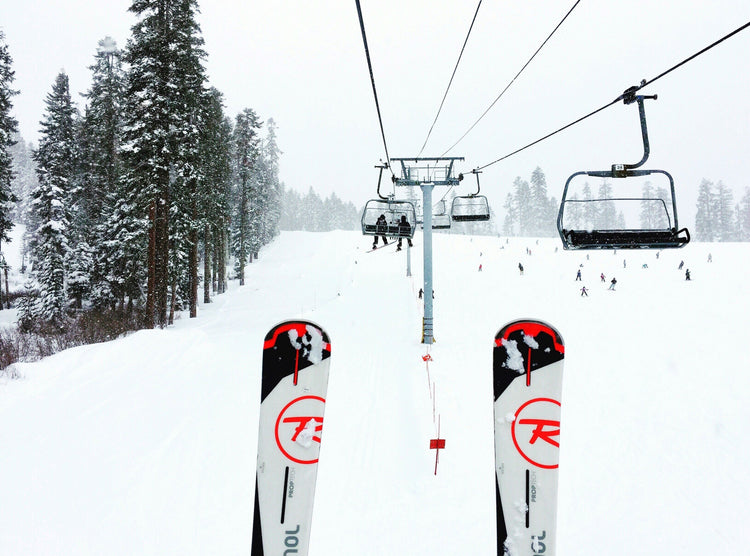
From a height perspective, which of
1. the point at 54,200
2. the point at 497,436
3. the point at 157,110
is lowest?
the point at 497,436

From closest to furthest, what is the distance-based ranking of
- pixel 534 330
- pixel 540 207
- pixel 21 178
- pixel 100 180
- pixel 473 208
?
pixel 534 330 < pixel 473 208 < pixel 100 180 < pixel 21 178 < pixel 540 207

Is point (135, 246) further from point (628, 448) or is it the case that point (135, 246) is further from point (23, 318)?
point (628, 448)

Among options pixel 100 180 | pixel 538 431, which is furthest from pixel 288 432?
pixel 100 180

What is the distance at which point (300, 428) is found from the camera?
12.5 ft

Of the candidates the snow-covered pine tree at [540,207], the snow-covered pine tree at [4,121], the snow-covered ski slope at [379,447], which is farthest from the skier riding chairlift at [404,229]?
the snow-covered pine tree at [540,207]

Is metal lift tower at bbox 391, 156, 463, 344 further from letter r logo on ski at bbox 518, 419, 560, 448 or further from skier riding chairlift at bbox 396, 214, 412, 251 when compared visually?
letter r logo on ski at bbox 518, 419, 560, 448

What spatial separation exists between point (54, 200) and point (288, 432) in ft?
85.7

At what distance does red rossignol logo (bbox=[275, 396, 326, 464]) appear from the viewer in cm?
380

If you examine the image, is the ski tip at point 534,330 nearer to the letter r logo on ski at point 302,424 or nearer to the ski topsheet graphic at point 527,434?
the ski topsheet graphic at point 527,434

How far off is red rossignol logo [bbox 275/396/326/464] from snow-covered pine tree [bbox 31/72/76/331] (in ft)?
75.4

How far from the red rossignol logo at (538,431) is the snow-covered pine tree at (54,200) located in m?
24.7

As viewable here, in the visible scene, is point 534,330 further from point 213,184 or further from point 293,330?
point 213,184

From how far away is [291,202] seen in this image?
109438 millimetres

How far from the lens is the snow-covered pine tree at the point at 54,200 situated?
70.3ft
